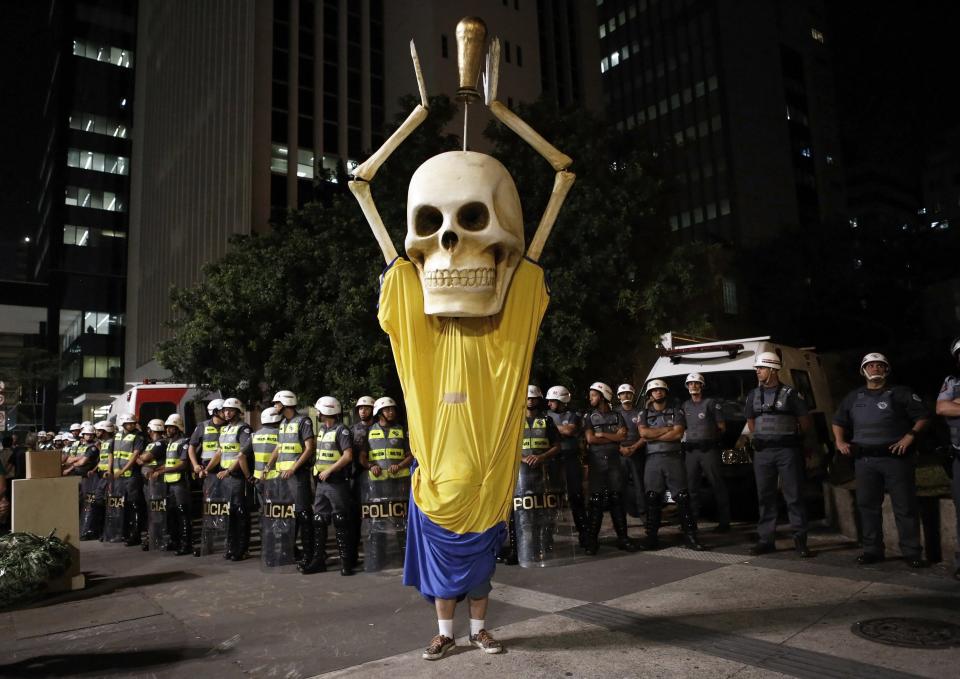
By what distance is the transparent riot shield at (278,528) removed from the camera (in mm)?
7988

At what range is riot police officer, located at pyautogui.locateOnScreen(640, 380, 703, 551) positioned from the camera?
7.93 meters

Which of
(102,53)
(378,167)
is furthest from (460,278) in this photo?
(102,53)

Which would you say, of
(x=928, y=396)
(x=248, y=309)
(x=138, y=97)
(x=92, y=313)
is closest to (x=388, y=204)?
(x=248, y=309)

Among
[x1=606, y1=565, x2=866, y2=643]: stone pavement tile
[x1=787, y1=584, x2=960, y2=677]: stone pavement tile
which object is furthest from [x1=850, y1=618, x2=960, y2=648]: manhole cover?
[x1=606, y1=565, x2=866, y2=643]: stone pavement tile

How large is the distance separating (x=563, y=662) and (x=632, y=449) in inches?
187

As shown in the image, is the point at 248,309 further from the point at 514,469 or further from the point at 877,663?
the point at 877,663

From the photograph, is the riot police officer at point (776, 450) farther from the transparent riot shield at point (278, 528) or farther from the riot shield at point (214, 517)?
the riot shield at point (214, 517)

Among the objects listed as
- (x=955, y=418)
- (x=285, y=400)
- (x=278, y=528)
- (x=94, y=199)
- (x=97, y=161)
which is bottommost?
(x=278, y=528)

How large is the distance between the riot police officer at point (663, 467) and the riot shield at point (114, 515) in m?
8.33

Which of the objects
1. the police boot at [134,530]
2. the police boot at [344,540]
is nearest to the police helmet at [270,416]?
the police boot at [344,540]

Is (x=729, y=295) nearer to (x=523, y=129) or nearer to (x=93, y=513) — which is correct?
(x=93, y=513)

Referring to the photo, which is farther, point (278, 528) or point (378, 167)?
point (278, 528)

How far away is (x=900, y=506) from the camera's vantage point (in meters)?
6.48

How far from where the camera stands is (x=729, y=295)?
2973 centimetres
